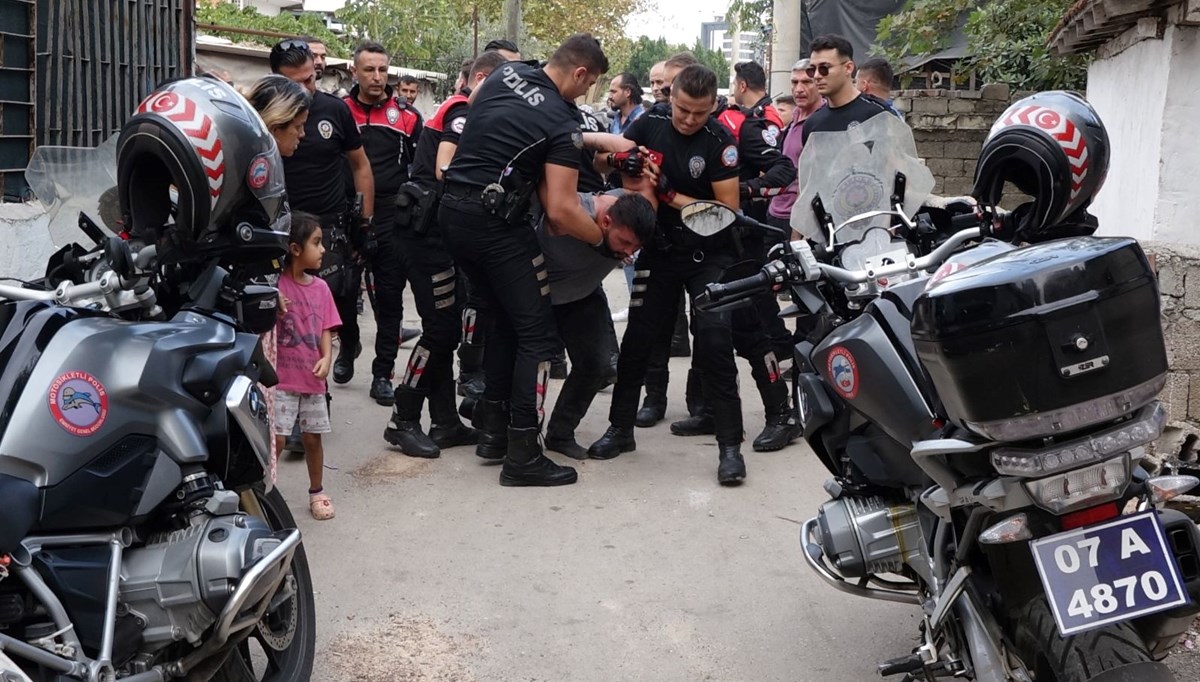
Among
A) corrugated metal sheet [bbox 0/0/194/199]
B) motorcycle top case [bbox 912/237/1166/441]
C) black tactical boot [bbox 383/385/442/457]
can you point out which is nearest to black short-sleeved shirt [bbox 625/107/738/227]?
black tactical boot [bbox 383/385/442/457]

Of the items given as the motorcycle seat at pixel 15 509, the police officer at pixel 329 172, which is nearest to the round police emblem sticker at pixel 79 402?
the motorcycle seat at pixel 15 509

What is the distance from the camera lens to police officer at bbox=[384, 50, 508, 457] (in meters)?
6.30

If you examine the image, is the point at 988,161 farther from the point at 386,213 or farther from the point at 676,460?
the point at 386,213

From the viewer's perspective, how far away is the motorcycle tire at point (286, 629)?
10.9 feet

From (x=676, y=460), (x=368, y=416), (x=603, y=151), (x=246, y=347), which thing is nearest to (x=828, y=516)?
(x=246, y=347)

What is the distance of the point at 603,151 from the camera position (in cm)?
636

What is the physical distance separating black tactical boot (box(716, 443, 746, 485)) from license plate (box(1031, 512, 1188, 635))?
333 centimetres

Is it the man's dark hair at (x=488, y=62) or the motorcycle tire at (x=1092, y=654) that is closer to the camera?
the motorcycle tire at (x=1092, y=654)

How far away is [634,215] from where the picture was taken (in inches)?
224

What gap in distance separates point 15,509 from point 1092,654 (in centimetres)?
222

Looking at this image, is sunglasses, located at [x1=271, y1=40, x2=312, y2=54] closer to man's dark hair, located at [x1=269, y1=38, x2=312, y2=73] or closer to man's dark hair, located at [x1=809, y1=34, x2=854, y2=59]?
man's dark hair, located at [x1=269, y1=38, x2=312, y2=73]

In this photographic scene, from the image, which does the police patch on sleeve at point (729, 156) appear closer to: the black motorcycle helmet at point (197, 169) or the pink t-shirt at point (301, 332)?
the pink t-shirt at point (301, 332)

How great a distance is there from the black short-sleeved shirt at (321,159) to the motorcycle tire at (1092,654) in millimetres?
4930

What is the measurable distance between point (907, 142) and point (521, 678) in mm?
2062
